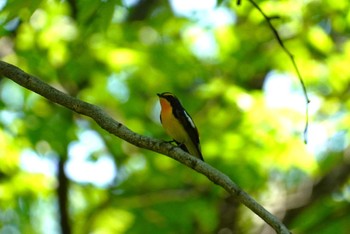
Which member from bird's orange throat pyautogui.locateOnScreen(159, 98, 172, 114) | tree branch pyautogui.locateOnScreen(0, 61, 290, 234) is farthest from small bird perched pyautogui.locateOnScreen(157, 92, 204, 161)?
tree branch pyautogui.locateOnScreen(0, 61, 290, 234)

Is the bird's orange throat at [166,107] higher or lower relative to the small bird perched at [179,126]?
higher

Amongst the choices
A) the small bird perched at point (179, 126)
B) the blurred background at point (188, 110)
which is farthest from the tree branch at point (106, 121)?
the blurred background at point (188, 110)

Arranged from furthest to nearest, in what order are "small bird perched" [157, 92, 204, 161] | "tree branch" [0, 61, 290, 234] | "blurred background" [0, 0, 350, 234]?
1. "blurred background" [0, 0, 350, 234]
2. "small bird perched" [157, 92, 204, 161]
3. "tree branch" [0, 61, 290, 234]

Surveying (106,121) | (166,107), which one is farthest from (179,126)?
(106,121)

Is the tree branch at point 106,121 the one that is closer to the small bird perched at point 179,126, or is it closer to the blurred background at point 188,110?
the small bird perched at point 179,126

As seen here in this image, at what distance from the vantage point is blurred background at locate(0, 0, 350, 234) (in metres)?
7.90

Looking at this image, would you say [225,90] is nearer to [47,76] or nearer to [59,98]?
[47,76]

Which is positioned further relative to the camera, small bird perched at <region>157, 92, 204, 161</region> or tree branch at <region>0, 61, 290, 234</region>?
small bird perched at <region>157, 92, 204, 161</region>

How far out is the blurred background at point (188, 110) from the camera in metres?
7.90

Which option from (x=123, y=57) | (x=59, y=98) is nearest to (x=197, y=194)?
(x=123, y=57)

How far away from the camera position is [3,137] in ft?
25.3

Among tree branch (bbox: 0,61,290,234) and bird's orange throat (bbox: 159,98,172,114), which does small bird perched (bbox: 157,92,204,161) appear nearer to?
bird's orange throat (bbox: 159,98,172,114)

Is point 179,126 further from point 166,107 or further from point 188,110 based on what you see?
point 188,110

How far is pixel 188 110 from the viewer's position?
8.97 meters
